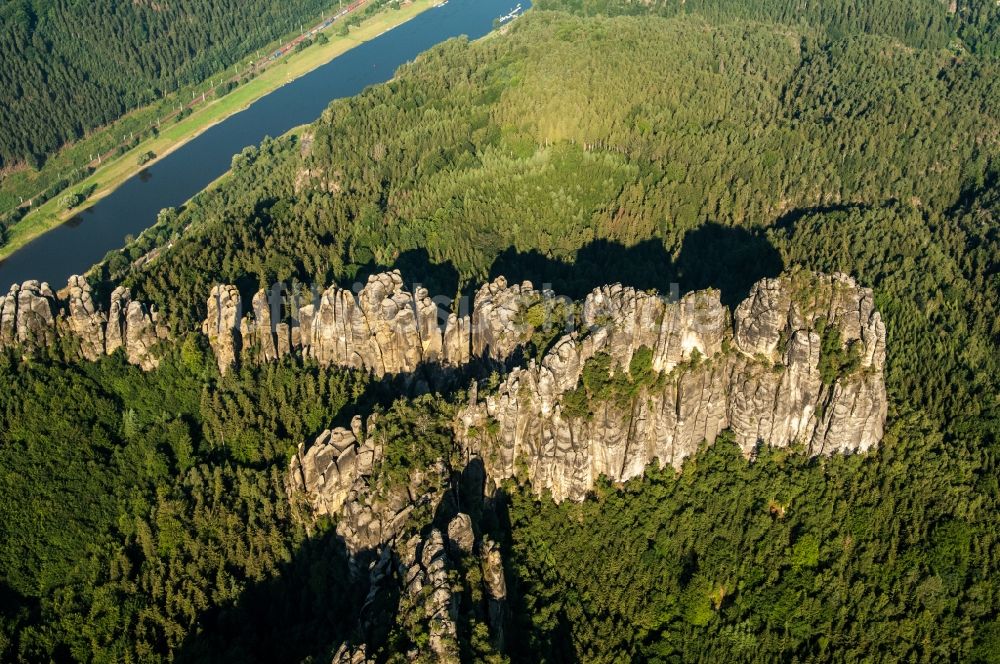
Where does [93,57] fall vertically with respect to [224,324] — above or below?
above

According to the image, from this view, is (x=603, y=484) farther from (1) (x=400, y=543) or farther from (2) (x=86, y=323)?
(2) (x=86, y=323)

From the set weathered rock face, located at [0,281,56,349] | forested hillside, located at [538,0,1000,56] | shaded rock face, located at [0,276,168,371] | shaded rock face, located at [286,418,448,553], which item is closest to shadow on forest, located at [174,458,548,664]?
shaded rock face, located at [286,418,448,553]

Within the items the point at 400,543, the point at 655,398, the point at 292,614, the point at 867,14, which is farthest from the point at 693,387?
the point at 867,14

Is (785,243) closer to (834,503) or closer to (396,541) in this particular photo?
(834,503)

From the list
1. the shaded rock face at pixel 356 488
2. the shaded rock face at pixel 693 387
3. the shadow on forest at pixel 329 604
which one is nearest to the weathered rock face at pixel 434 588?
the shadow on forest at pixel 329 604

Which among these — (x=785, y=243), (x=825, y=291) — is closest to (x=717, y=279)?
(x=785, y=243)

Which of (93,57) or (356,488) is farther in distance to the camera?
(93,57)

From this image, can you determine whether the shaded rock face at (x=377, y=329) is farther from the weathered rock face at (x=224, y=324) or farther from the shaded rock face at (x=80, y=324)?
the shaded rock face at (x=80, y=324)
